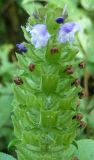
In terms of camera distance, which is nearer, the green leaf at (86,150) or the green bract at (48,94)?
the green bract at (48,94)

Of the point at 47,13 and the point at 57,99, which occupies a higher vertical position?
the point at 47,13

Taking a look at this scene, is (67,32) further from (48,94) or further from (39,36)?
(48,94)

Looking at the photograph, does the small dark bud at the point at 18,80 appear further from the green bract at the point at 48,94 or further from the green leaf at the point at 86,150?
the green leaf at the point at 86,150

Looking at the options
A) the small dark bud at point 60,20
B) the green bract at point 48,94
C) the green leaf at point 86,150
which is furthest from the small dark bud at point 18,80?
the green leaf at point 86,150

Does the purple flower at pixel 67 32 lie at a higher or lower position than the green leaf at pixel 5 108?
higher

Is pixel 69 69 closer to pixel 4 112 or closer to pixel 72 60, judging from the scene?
pixel 72 60

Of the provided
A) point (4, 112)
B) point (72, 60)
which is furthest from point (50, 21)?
point (4, 112)

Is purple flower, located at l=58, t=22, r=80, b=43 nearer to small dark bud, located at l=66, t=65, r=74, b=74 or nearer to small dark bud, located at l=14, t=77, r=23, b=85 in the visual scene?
small dark bud, located at l=66, t=65, r=74, b=74

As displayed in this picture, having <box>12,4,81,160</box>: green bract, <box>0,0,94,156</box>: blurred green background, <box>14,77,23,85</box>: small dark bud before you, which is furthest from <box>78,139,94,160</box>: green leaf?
<box>14,77,23,85</box>: small dark bud
